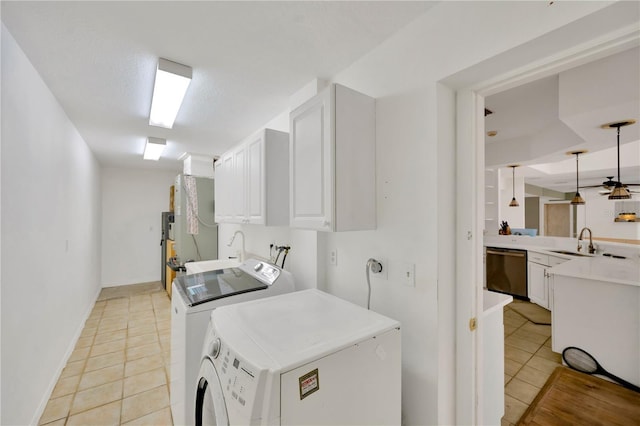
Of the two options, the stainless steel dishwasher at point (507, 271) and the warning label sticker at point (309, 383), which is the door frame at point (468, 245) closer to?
the warning label sticker at point (309, 383)

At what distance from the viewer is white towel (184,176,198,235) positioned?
154 inches

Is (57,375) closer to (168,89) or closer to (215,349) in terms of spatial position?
(215,349)

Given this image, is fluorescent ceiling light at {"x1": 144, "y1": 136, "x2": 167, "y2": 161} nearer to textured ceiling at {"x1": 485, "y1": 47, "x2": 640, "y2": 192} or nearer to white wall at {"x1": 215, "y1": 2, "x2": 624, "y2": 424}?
white wall at {"x1": 215, "y1": 2, "x2": 624, "y2": 424}

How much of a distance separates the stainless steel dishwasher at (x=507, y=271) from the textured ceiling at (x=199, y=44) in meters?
4.41

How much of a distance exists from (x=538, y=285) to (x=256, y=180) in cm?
452

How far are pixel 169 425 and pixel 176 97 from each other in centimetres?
246

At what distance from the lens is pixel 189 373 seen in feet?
5.02

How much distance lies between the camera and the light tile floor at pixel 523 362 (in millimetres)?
2024

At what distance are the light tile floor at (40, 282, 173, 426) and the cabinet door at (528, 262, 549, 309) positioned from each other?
4.85 m

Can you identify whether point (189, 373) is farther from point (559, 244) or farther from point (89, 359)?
point (559, 244)

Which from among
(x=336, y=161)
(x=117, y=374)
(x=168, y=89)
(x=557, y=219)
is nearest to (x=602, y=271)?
(x=336, y=161)

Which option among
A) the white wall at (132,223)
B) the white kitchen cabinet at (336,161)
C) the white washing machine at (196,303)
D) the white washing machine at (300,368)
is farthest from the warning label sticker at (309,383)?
the white wall at (132,223)

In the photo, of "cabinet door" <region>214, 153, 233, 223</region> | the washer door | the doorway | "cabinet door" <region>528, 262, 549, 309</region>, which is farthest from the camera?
the doorway

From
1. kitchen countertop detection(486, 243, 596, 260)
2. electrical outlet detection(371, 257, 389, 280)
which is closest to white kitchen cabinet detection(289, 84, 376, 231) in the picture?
electrical outlet detection(371, 257, 389, 280)
